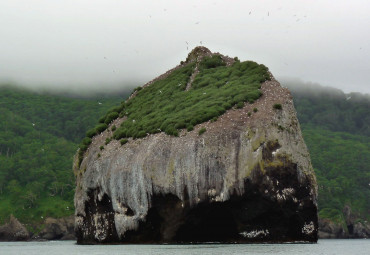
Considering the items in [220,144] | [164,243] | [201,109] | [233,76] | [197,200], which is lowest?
[164,243]

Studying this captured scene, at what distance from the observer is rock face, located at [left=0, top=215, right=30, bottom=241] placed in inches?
5475

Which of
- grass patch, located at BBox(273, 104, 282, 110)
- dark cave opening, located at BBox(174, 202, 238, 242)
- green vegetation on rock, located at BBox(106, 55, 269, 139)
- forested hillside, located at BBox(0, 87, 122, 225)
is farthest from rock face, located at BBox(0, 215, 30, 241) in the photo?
grass patch, located at BBox(273, 104, 282, 110)

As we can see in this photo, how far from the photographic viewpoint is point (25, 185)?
171 metres

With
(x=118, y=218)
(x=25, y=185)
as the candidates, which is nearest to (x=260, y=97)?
(x=118, y=218)

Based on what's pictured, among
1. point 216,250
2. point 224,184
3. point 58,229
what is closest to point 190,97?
point 224,184

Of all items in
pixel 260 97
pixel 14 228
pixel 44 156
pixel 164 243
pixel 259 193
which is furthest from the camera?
pixel 44 156

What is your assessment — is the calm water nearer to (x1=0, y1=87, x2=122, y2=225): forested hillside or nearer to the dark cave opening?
the dark cave opening

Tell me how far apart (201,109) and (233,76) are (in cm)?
1621

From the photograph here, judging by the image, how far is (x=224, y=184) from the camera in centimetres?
6725

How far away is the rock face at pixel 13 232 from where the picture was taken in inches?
5475

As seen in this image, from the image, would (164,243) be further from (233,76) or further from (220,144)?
(233,76)

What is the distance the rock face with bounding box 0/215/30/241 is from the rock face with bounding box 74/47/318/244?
2775 inches

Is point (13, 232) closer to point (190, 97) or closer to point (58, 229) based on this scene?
point (58, 229)

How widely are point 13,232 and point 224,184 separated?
8610 cm
